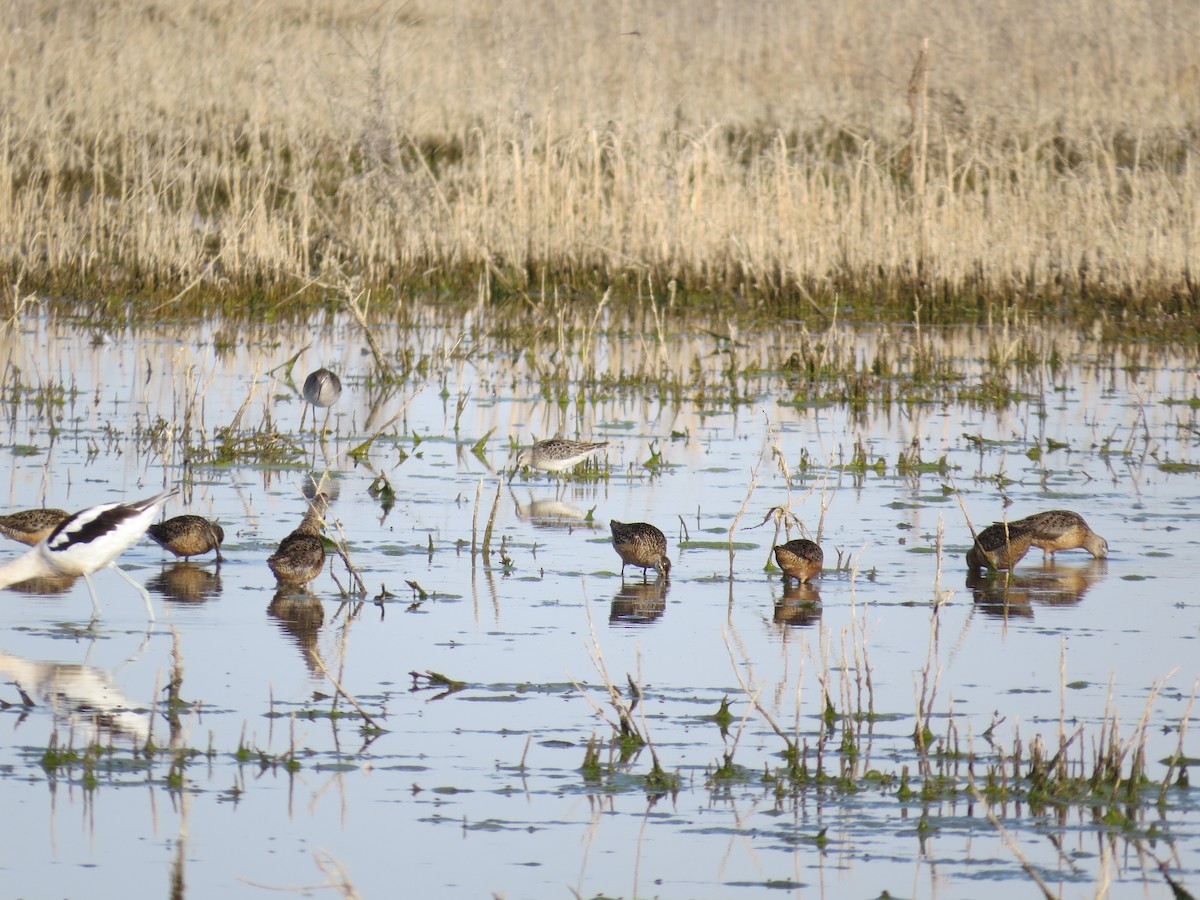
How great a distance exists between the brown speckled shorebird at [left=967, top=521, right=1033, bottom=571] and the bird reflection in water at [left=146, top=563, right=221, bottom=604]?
3.42m

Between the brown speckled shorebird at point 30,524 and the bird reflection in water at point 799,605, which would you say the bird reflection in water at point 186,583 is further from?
the bird reflection in water at point 799,605

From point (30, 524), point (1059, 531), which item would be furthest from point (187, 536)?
point (1059, 531)

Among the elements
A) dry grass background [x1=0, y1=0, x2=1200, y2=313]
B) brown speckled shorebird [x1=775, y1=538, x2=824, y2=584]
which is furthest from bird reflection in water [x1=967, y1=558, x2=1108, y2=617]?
dry grass background [x1=0, y1=0, x2=1200, y2=313]

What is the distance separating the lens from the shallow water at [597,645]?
16.2 ft

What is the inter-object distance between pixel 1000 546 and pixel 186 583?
3654 millimetres

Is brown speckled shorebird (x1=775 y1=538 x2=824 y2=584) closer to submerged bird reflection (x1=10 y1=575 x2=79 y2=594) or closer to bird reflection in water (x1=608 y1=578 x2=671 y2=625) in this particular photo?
bird reflection in water (x1=608 y1=578 x2=671 y2=625)

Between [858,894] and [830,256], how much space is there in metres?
14.1

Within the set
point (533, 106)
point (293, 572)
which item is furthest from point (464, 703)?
point (533, 106)

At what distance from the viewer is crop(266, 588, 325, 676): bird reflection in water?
704cm

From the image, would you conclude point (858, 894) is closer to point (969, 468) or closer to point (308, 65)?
point (969, 468)

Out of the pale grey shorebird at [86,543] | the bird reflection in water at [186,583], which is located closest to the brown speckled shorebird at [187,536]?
the bird reflection in water at [186,583]

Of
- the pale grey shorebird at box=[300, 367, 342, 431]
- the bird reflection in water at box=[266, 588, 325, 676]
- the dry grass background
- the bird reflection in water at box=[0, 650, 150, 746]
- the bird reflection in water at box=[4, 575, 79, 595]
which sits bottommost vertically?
the bird reflection in water at box=[0, 650, 150, 746]

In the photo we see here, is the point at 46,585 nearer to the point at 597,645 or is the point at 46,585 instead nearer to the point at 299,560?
the point at 299,560

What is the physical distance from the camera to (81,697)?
623 cm
